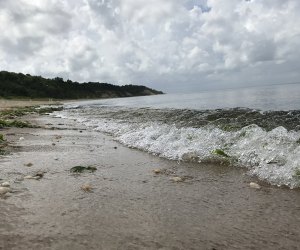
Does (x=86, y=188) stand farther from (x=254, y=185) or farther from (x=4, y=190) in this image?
(x=254, y=185)

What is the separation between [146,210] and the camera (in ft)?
18.1

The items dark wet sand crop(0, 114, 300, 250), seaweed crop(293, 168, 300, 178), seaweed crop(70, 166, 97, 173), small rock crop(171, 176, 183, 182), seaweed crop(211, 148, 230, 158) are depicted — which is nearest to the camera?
dark wet sand crop(0, 114, 300, 250)

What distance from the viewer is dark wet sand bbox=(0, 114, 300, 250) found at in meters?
4.37

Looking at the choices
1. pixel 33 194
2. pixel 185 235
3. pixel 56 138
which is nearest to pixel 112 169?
pixel 33 194

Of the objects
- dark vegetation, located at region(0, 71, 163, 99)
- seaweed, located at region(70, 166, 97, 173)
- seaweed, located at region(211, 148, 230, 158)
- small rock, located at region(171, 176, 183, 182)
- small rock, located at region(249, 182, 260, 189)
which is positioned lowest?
seaweed, located at region(70, 166, 97, 173)

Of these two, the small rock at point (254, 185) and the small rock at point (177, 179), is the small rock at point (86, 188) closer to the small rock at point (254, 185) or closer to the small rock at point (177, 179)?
the small rock at point (177, 179)

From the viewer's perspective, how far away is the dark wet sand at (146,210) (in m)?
4.37

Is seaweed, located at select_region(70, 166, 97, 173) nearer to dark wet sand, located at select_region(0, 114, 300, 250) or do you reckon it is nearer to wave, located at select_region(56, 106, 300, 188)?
dark wet sand, located at select_region(0, 114, 300, 250)

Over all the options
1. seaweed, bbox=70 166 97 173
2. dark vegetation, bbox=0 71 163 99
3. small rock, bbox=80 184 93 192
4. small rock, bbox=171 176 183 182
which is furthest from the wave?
dark vegetation, bbox=0 71 163 99

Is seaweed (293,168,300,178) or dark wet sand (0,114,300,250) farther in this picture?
seaweed (293,168,300,178)

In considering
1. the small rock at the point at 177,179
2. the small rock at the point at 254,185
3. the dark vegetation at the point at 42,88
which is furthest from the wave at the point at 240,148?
the dark vegetation at the point at 42,88

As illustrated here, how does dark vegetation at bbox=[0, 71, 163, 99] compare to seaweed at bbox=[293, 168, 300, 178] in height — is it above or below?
above

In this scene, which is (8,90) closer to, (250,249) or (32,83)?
(32,83)

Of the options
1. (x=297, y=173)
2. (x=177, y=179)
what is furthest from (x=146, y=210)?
(x=297, y=173)
